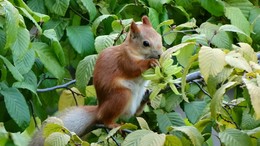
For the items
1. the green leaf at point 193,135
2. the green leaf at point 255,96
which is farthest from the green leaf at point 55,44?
the green leaf at point 255,96

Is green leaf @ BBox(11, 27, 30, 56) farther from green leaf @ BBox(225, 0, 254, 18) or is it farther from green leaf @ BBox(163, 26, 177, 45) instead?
green leaf @ BBox(225, 0, 254, 18)

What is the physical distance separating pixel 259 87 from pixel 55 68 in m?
1.13

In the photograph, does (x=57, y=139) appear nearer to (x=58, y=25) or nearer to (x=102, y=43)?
(x=102, y=43)

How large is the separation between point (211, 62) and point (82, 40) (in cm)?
119

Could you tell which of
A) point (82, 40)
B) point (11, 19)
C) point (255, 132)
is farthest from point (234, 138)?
point (82, 40)

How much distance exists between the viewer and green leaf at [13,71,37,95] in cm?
303

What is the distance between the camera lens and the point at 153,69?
2713 mm

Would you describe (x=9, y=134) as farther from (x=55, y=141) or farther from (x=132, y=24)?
(x=55, y=141)

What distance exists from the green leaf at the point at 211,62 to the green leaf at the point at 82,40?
1.14 meters

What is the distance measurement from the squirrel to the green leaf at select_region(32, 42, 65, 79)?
13 centimetres

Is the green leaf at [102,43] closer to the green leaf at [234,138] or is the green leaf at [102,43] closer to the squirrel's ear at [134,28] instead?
the squirrel's ear at [134,28]

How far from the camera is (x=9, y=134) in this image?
3.41 m

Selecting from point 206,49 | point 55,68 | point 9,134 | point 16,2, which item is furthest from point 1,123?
point 206,49

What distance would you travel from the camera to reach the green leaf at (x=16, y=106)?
9.76ft
